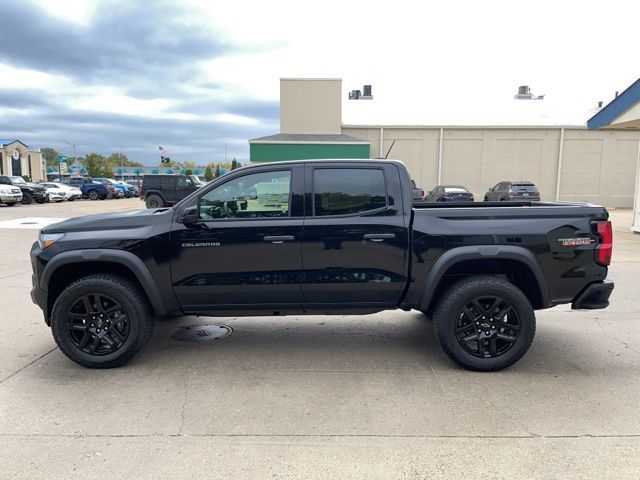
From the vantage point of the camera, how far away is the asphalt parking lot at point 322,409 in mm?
2949

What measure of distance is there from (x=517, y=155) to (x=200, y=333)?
99.6 ft

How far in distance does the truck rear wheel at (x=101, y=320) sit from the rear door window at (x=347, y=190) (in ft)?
6.21

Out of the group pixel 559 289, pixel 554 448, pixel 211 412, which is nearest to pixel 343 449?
pixel 211 412

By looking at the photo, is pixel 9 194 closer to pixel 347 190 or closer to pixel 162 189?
pixel 162 189

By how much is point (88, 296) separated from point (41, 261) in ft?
1.80

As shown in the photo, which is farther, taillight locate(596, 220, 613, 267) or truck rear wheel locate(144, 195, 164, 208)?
truck rear wheel locate(144, 195, 164, 208)

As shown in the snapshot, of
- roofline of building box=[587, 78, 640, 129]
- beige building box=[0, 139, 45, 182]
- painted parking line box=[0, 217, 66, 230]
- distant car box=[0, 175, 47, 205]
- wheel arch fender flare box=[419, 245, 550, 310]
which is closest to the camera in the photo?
wheel arch fender flare box=[419, 245, 550, 310]

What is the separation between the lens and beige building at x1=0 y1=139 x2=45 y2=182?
62.2 meters

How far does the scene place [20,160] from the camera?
217 feet

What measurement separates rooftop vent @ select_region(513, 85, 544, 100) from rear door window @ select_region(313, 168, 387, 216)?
130 feet

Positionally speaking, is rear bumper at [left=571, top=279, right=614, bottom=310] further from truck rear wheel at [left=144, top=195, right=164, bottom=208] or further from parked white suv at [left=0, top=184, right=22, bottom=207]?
parked white suv at [left=0, top=184, right=22, bottom=207]

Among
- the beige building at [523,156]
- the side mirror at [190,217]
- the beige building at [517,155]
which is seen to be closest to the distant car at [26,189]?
the beige building at [517,155]

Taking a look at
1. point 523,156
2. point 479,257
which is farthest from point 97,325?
point 523,156

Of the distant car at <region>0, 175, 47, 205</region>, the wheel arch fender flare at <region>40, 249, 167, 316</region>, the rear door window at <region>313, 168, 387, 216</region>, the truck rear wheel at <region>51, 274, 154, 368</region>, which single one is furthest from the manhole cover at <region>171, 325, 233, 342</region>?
the distant car at <region>0, 175, 47, 205</region>
